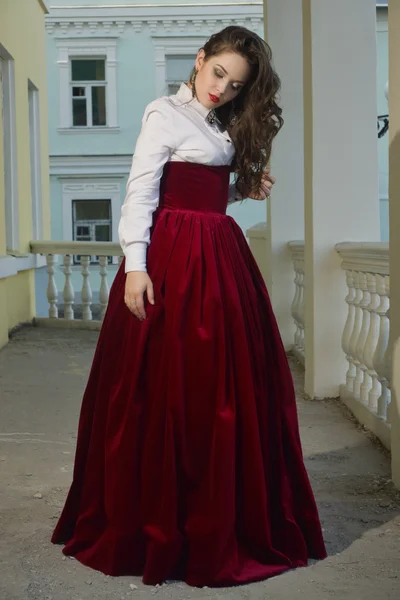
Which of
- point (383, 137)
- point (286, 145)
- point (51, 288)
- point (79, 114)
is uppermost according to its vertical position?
point (79, 114)

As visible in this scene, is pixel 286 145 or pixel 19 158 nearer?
pixel 286 145

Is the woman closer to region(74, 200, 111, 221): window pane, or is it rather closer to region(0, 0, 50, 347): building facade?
region(0, 0, 50, 347): building facade

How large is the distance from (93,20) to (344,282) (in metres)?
16.3

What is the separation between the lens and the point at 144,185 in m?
2.38

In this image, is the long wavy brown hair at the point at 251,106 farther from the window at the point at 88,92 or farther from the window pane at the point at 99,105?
the window pane at the point at 99,105

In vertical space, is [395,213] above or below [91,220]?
below

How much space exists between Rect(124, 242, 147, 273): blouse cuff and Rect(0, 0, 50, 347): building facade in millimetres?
4589

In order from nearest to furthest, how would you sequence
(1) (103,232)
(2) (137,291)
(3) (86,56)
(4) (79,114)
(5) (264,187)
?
(2) (137,291) < (5) (264,187) < (3) (86,56) < (4) (79,114) < (1) (103,232)

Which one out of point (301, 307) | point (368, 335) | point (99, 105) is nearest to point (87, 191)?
point (99, 105)

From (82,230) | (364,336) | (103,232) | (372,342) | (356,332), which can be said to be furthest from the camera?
(103,232)

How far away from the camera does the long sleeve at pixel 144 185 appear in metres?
2.38

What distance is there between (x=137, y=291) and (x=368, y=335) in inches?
86.5

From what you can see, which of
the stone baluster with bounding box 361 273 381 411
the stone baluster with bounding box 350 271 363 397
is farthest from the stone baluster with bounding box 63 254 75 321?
the stone baluster with bounding box 361 273 381 411

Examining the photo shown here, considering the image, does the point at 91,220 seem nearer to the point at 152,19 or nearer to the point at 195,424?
the point at 152,19
